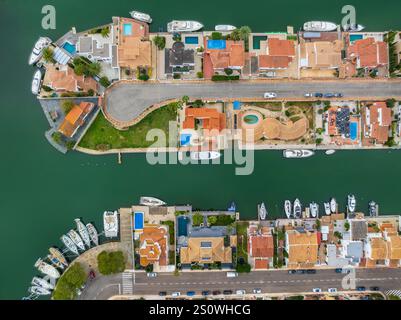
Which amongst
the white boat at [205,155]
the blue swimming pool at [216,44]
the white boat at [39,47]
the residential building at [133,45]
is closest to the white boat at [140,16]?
the residential building at [133,45]

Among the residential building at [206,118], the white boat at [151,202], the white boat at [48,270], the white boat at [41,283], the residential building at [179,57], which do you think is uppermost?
the residential building at [179,57]

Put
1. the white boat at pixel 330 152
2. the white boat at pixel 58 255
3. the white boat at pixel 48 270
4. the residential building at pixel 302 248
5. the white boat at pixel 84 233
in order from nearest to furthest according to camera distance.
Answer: the residential building at pixel 302 248
the white boat at pixel 48 270
the white boat at pixel 58 255
the white boat at pixel 84 233
the white boat at pixel 330 152

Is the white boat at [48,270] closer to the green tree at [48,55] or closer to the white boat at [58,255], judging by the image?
the white boat at [58,255]

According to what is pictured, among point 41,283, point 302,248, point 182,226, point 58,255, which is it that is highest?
point 182,226

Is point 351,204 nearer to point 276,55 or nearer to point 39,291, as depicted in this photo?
point 276,55

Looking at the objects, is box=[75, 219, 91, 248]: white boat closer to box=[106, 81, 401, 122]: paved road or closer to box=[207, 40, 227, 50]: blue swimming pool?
box=[106, 81, 401, 122]: paved road

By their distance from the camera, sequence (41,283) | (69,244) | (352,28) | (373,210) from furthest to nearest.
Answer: (352,28), (373,210), (69,244), (41,283)

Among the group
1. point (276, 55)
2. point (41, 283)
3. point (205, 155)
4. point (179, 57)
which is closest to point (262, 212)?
point (205, 155)
